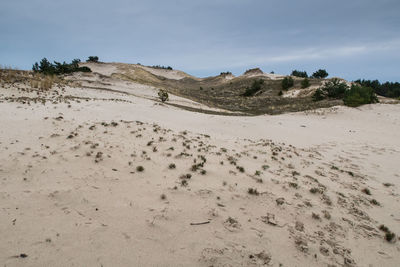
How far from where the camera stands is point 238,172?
736 centimetres

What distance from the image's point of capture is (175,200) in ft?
17.5

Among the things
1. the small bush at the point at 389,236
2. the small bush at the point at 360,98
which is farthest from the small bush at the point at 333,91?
→ the small bush at the point at 389,236


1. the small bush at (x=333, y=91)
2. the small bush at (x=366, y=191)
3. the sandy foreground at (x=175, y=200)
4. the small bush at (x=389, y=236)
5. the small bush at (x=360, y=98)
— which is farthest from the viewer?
the small bush at (x=333, y=91)

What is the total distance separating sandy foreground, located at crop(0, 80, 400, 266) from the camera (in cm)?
384

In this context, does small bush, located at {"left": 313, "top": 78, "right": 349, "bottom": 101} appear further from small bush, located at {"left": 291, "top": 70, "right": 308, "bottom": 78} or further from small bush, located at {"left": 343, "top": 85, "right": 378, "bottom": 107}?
small bush, located at {"left": 291, "top": 70, "right": 308, "bottom": 78}

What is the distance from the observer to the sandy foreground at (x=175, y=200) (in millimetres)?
3844

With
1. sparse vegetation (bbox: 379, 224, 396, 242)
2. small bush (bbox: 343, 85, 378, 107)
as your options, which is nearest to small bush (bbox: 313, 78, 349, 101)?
small bush (bbox: 343, 85, 378, 107)

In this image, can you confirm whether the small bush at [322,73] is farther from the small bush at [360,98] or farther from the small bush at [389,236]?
the small bush at [389,236]

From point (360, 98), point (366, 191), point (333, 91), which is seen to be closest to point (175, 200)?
point (366, 191)

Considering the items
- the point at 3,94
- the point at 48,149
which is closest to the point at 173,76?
the point at 3,94

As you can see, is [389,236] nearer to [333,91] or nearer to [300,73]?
[333,91]

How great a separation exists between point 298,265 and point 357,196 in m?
4.34

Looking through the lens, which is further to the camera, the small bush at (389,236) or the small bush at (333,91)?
the small bush at (333,91)

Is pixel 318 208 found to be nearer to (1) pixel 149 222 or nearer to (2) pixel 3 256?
(1) pixel 149 222
